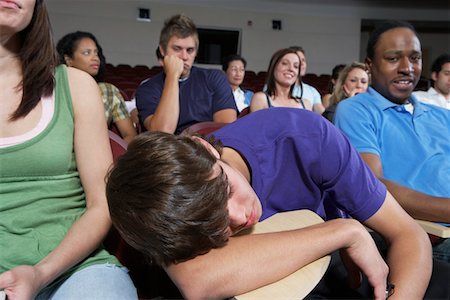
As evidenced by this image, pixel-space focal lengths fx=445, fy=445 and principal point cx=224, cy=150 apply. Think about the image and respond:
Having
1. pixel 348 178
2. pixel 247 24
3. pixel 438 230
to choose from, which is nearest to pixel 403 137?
pixel 438 230

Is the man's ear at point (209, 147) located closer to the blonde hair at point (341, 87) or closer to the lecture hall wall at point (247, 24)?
the blonde hair at point (341, 87)

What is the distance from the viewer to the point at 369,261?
2.86ft

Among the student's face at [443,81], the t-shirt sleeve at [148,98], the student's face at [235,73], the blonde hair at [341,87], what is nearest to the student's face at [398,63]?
the t-shirt sleeve at [148,98]

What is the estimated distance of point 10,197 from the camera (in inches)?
40.4

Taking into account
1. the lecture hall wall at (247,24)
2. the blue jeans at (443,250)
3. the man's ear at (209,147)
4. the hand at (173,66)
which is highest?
the lecture hall wall at (247,24)

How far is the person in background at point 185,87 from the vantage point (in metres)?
2.50

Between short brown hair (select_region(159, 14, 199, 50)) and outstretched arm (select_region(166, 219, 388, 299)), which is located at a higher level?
short brown hair (select_region(159, 14, 199, 50))

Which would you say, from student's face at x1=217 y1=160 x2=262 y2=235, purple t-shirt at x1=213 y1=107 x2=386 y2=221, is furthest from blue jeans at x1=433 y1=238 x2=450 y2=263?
student's face at x1=217 y1=160 x2=262 y2=235

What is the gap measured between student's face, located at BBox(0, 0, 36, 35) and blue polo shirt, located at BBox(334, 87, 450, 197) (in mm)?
1107

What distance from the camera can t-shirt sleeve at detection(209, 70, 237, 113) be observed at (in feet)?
8.36

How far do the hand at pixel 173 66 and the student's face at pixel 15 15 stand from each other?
4.55 feet

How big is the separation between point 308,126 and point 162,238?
0.45 meters

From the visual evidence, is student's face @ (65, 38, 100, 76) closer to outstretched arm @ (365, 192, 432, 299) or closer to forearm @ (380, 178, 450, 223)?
forearm @ (380, 178, 450, 223)

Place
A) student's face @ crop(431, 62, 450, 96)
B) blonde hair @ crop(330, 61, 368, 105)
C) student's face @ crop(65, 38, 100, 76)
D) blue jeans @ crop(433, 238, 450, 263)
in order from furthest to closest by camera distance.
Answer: student's face @ crop(431, 62, 450, 96) < blonde hair @ crop(330, 61, 368, 105) < student's face @ crop(65, 38, 100, 76) < blue jeans @ crop(433, 238, 450, 263)
